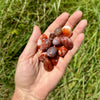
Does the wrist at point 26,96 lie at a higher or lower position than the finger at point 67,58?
lower

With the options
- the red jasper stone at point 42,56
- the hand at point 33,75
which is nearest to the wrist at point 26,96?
the hand at point 33,75

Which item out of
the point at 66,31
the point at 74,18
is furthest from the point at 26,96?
the point at 74,18

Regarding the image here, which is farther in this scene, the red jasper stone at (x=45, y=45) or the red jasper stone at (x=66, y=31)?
the red jasper stone at (x=66, y=31)

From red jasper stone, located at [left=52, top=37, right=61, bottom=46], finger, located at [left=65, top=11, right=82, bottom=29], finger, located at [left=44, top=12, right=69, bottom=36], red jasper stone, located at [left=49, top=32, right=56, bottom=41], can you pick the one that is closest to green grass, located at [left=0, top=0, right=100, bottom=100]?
finger, located at [left=44, top=12, right=69, bottom=36]

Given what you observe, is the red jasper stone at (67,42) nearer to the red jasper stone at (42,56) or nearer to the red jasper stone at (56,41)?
the red jasper stone at (56,41)

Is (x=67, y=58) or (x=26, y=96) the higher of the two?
(x=67, y=58)

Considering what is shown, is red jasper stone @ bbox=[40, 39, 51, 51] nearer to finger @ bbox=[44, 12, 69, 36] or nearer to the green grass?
finger @ bbox=[44, 12, 69, 36]

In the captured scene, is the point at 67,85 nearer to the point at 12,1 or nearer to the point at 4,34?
the point at 4,34

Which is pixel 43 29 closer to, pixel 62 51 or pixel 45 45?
pixel 45 45

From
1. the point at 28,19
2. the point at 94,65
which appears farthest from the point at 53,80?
the point at 28,19
